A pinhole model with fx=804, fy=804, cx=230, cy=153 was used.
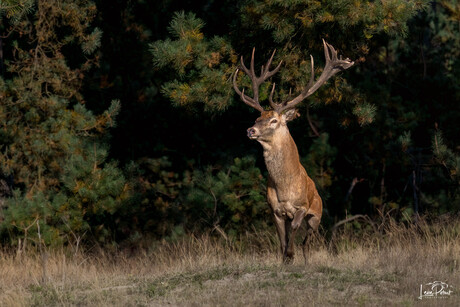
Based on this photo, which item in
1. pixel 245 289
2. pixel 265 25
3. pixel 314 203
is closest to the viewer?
pixel 245 289

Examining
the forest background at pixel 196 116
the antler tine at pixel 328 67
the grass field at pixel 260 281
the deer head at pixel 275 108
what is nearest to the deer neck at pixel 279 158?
the deer head at pixel 275 108

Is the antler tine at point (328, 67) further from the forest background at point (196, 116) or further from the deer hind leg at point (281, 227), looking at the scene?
the deer hind leg at point (281, 227)

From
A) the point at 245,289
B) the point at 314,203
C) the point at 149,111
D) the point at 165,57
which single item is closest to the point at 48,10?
the point at 165,57

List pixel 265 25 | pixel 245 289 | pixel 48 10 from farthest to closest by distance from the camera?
pixel 48 10, pixel 265 25, pixel 245 289

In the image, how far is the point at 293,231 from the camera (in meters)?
9.52

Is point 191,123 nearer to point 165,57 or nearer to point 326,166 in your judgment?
point 326,166

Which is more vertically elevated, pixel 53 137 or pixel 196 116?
pixel 196 116

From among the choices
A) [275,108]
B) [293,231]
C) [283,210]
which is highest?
[275,108]

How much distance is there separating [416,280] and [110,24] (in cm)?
962

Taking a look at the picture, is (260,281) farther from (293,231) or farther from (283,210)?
(283,210)

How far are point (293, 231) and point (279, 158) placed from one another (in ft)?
2.90

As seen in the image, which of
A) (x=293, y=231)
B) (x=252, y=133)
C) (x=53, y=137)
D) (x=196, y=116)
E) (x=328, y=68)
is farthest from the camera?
(x=53, y=137)

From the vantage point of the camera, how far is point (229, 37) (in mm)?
12000

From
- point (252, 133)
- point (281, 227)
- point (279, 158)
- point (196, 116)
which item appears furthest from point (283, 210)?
point (196, 116)
